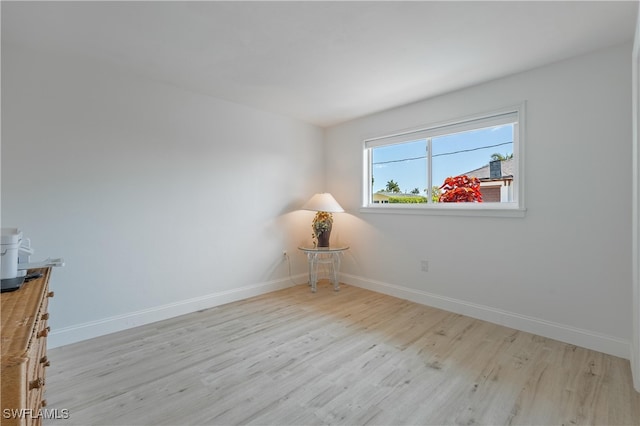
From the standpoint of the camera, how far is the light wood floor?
1.60 meters

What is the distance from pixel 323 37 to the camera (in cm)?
209

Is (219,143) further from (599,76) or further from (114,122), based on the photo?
(599,76)

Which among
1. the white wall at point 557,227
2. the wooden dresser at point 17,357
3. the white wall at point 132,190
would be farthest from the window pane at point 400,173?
the wooden dresser at point 17,357

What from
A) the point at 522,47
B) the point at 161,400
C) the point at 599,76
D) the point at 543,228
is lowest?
the point at 161,400

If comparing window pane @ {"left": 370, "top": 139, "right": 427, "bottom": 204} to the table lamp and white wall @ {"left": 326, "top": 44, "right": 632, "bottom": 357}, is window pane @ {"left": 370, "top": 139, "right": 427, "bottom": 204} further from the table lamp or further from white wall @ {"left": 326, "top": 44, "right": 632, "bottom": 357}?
the table lamp

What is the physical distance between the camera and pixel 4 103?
2.16 m

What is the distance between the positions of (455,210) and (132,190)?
3197 mm

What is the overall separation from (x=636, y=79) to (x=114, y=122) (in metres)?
3.95

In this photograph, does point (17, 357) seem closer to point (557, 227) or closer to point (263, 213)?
point (263, 213)

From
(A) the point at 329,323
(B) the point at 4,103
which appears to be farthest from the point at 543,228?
(B) the point at 4,103

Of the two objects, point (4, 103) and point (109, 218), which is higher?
point (4, 103)

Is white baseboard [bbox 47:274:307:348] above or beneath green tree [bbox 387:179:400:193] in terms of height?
beneath

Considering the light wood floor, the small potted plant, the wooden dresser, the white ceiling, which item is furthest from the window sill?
the wooden dresser

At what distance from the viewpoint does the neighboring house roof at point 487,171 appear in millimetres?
2793
